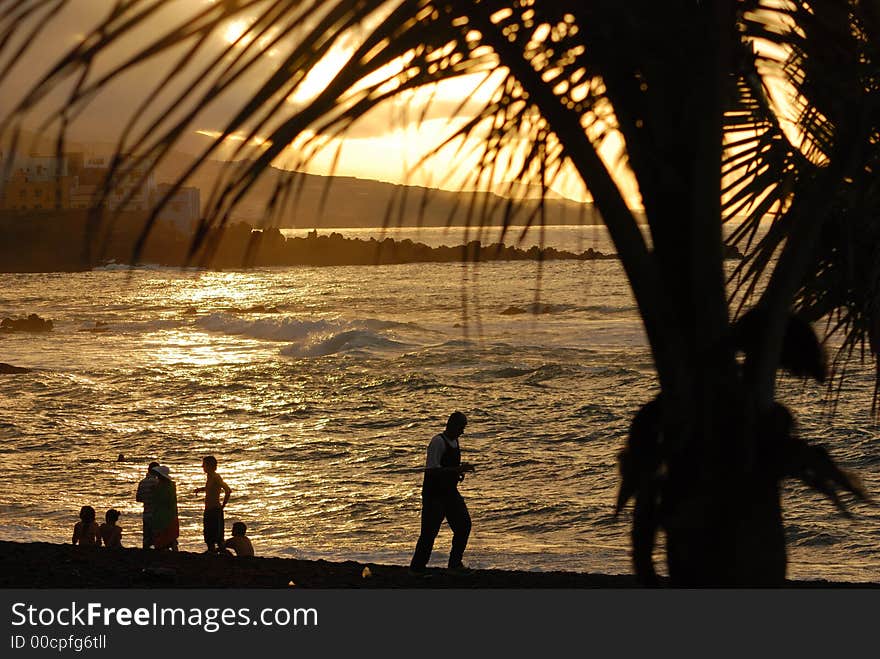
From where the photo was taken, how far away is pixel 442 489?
9.91 meters

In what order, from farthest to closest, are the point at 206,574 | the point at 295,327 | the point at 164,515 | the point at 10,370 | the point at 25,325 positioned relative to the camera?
1. the point at 295,327
2. the point at 25,325
3. the point at 10,370
4. the point at 164,515
5. the point at 206,574

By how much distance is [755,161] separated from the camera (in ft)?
14.5

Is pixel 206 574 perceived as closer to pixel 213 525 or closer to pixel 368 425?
pixel 213 525

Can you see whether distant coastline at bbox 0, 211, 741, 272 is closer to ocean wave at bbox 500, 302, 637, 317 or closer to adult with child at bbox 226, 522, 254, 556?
adult with child at bbox 226, 522, 254, 556

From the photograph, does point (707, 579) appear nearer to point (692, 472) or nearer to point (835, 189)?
point (692, 472)

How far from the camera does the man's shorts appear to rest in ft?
41.3

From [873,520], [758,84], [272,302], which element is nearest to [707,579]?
[758,84]

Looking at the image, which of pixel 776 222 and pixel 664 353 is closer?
pixel 664 353

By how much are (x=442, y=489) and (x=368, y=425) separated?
2377cm

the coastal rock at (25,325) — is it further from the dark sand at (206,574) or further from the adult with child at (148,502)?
the dark sand at (206,574)

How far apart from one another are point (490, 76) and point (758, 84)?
2.25m

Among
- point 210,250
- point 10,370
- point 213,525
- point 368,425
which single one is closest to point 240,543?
point 213,525

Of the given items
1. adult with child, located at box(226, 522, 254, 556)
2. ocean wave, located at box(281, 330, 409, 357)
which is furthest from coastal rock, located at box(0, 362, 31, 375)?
adult with child, located at box(226, 522, 254, 556)

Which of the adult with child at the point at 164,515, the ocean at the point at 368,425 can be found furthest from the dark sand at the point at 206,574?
the ocean at the point at 368,425
